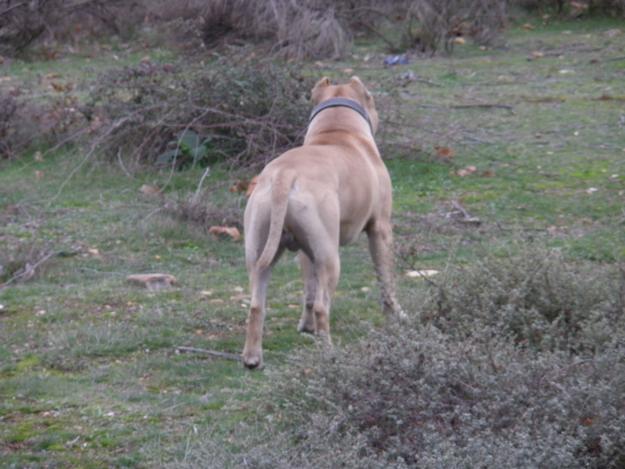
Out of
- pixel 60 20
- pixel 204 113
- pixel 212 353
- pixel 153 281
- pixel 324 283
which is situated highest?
pixel 324 283

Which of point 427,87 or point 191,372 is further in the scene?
point 427,87

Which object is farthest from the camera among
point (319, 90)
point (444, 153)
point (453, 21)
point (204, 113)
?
point (453, 21)

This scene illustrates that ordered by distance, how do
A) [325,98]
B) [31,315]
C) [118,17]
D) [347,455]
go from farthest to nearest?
[118,17] < [325,98] < [31,315] < [347,455]

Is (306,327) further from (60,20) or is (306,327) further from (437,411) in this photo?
(60,20)

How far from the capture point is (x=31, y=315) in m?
7.49

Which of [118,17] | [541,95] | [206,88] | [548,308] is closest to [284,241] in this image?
[548,308]

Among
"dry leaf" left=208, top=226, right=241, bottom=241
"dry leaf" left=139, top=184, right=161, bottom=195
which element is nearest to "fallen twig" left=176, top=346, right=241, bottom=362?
"dry leaf" left=208, top=226, right=241, bottom=241

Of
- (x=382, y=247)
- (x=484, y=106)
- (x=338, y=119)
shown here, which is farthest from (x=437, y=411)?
(x=484, y=106)

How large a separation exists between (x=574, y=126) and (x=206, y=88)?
4.50 meters

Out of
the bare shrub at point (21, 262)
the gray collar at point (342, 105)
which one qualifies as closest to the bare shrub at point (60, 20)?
the bare shrub at point (21, 262)

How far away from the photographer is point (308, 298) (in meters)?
7.13

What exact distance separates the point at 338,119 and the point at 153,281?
1774 mm

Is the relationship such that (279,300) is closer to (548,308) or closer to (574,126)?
(548,308)

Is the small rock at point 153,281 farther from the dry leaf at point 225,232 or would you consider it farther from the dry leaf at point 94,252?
the dry leaf at point 225,232
